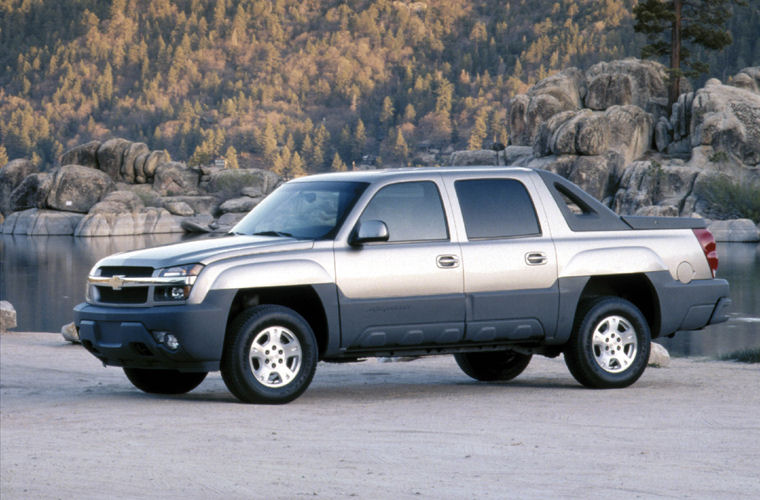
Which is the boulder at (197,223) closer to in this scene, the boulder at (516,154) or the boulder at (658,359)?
the boulder at (516,154)

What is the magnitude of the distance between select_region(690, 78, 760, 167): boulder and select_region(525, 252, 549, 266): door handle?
6488 cm

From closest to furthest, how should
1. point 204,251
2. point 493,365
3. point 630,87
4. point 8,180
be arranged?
point 204,251 → point 493,365 → point 630,87 → point 8,180

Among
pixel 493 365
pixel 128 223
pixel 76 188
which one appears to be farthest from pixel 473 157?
pixel 493 365

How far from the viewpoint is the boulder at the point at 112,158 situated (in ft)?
347

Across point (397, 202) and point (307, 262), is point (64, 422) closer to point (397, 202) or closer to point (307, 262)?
point (307, 262)

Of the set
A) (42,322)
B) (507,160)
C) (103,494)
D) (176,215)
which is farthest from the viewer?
(176,215)

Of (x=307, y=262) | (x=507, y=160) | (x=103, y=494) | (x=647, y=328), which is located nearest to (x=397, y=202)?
(x=307, y=262)

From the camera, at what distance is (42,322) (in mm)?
30562

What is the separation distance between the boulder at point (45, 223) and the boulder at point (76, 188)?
2.67 feet

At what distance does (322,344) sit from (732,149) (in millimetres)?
66626

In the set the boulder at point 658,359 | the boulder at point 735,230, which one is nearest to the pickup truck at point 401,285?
the boulder at point 658,359

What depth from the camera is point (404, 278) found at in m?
9.65

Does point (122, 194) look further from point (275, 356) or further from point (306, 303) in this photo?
point (275, 356)

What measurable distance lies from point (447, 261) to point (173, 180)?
323 feet
